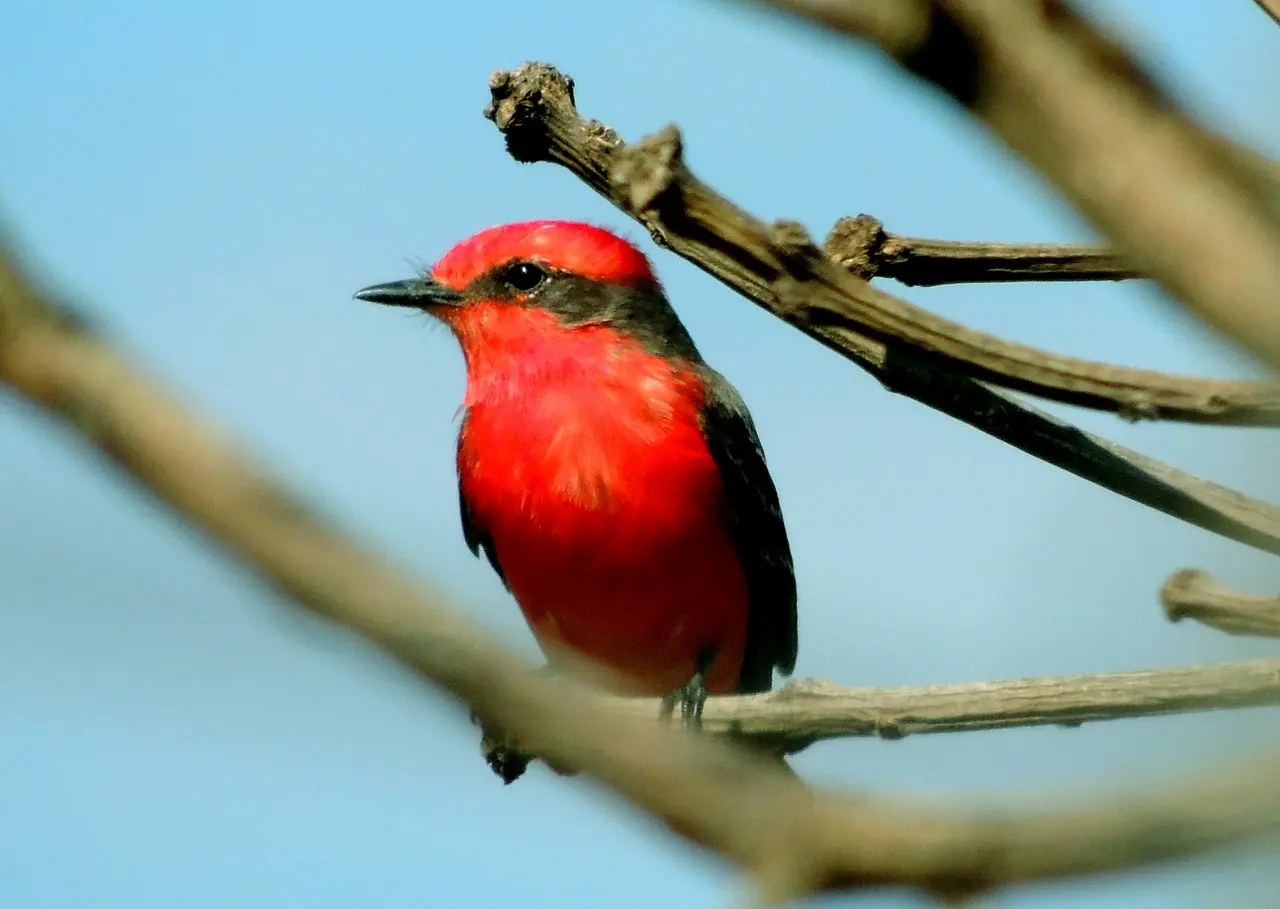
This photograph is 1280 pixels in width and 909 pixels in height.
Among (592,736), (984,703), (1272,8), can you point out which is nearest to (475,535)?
(984,703)

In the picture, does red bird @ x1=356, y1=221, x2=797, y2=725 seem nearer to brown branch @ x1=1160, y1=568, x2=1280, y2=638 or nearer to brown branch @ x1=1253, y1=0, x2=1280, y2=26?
brown branch @ x1=1160, y1=568, x2=1280, y2=638

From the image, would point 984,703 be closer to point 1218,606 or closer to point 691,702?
point 1218,606

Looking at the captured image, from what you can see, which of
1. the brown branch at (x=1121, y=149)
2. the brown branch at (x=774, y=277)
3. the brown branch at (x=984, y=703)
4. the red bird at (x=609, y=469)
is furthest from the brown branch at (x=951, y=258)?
the red bird at (x=609, y=469)

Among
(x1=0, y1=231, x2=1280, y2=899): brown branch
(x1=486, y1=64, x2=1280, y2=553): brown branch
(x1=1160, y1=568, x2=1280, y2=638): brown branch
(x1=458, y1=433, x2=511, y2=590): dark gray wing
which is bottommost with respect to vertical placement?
(x1=0, y1=231, x2=1280, y2=899): brown branch

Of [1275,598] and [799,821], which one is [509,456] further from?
[799,821]

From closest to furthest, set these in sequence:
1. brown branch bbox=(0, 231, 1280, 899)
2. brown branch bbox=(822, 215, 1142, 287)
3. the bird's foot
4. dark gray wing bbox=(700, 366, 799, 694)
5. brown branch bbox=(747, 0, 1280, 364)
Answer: brown branch bbox=(0, 231, 1280, 899) → brown branch bbox=(747, 0, 1280, 364) → brown branch bbox=(822, 215, 1142, 287) → the bird's foot → dark gray wing bbox=(700, 366, 799, 694)

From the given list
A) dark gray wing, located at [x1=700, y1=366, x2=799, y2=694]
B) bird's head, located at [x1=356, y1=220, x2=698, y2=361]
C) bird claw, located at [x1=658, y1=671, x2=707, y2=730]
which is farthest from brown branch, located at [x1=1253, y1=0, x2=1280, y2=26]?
bird's head, located at [x1=356, y1=220, x2=698, y2=361]

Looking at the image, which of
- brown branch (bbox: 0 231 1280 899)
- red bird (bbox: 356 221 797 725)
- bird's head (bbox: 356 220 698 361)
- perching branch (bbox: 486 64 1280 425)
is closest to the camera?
brown branch (bbox: 0 231 1280 899)

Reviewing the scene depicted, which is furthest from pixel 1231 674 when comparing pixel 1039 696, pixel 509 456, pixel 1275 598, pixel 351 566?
pixel 509 456
